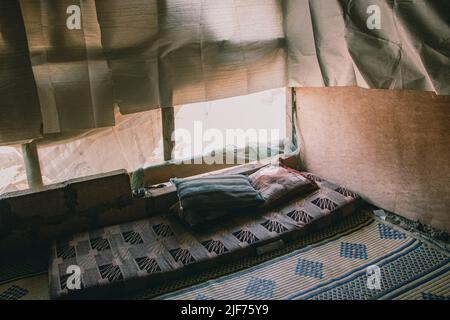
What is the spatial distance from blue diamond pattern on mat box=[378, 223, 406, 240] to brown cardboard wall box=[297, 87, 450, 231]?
252mm

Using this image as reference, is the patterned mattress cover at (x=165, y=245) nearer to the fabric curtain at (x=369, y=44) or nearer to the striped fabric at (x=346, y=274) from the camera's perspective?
the striped fabric at (x=346, y=274)

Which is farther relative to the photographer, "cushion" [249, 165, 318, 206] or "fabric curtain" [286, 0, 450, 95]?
"cushion" [249, 165, 318, 206]

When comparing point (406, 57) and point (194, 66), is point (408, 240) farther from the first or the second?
point (194, 66)

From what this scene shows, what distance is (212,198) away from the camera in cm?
352

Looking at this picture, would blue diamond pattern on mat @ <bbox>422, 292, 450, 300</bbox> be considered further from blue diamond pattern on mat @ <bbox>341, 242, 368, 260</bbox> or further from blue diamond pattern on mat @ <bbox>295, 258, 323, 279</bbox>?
blue diamond pattern on mat @ <bbox>295, 258, 323, 279</bbox>

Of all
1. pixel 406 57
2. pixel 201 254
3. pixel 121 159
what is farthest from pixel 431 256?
pixel 121 159

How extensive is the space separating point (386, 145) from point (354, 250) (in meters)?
1.01

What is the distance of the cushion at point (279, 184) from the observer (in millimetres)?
3799

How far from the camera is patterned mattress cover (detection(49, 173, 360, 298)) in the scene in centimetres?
284

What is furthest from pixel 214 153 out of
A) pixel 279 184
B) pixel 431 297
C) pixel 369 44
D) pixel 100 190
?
pixel 431 297

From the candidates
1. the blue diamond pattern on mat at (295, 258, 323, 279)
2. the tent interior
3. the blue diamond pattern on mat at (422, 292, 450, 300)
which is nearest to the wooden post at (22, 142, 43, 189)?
the tent interior

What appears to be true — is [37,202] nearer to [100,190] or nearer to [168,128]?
[100,190]

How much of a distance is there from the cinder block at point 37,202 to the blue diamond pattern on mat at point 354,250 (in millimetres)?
2270

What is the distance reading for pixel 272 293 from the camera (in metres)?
2.78
